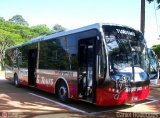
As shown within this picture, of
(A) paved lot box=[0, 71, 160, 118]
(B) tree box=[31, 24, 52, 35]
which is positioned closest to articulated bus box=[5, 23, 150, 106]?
(A) paved lot box=[0, 71, 160, 118]

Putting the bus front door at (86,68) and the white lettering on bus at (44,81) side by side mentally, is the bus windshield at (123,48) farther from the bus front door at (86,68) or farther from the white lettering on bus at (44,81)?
the white lettering on bus at (44,81)

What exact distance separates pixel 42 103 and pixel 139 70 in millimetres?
4022

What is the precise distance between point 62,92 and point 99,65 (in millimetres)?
2990

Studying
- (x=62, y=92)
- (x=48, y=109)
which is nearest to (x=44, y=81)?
(x=62, y=92)

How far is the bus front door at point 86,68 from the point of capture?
1017 centimetres

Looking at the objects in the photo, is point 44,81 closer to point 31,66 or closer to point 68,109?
point 31,66

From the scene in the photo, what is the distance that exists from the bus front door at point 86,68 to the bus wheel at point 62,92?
114 centimetres

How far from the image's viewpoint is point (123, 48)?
9953 mm

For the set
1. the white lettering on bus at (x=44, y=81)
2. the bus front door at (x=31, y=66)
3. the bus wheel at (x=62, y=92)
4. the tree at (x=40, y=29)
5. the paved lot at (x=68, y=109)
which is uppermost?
the tree at (x=40, y=29)

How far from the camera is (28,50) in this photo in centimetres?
1645

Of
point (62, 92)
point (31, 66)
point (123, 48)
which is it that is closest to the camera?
point (123, 48)

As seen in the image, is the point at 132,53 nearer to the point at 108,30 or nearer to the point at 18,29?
the point at 108,30

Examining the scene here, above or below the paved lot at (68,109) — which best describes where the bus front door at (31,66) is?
above

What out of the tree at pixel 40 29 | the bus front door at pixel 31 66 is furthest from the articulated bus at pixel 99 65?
the tree at pixel 40 29
